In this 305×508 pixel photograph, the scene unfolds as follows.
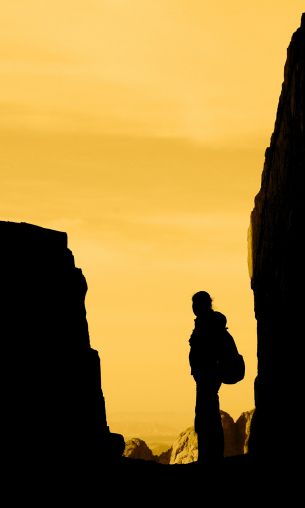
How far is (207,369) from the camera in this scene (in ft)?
43.4

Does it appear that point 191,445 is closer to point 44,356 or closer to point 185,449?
point 185,449

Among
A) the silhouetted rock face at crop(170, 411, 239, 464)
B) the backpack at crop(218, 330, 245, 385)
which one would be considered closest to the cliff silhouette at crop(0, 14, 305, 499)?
the backpack at crop(218, 330, 245, 385)

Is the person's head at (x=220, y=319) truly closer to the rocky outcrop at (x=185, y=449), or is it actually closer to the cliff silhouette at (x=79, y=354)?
the cliff silhouette at (x=79, y=354)

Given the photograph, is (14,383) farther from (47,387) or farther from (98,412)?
(98,412)

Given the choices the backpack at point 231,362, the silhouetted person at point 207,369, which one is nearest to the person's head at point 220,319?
the silhouetted person at point 207,369

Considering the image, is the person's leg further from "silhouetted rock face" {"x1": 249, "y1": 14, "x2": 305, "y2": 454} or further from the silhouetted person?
"silhouetted rock face" {"x1": 249, "y1": 14, "x2": 305, "y2": 454}

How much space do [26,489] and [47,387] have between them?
116 centimetres

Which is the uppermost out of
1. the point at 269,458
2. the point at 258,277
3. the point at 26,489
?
the point at 258,277

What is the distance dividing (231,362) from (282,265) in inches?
62.9

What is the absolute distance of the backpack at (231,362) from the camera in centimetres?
1306

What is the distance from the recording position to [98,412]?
12367mm

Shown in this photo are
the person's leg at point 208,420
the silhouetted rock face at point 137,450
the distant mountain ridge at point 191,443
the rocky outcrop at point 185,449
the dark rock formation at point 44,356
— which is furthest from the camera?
the silhouetted rock face at point 137,450

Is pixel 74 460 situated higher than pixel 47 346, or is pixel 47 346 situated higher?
pixel 47 346

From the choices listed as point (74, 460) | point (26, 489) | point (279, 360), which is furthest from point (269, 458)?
point (26, 489)
